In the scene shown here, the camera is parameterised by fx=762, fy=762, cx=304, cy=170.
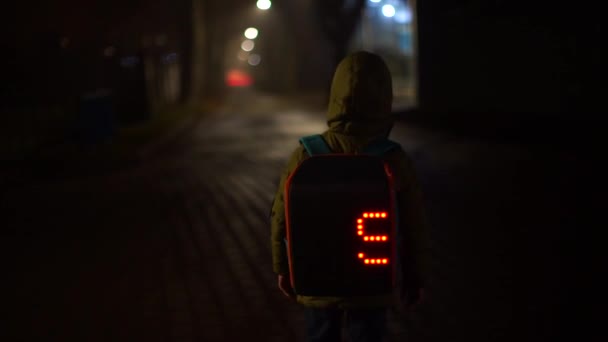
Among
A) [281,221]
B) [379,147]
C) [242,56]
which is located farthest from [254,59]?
[379,147]

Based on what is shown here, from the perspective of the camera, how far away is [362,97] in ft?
9.21

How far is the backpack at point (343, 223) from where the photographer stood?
8.64 feet

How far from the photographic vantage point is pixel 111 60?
23797 millimetres

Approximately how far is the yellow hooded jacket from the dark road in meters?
1.88

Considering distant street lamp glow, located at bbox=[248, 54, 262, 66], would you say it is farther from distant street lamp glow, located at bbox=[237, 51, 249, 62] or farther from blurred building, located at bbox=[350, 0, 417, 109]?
blurred building, located at bbox=[350, 0, 417, 109]

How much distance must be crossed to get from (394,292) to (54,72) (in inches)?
701

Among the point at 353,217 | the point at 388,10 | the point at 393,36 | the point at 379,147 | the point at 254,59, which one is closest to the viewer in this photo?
the point at 353,217

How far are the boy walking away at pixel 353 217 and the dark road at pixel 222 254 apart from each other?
1830 mm

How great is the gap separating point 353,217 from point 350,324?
52 cm

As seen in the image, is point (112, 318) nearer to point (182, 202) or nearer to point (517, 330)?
point (517, 330)

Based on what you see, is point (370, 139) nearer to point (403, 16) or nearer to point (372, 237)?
point (372, 237)

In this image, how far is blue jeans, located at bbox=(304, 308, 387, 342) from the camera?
9.59 ft

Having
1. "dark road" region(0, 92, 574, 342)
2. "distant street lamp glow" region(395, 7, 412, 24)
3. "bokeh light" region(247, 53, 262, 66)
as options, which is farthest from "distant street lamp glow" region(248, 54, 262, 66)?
"dark road" region(0, 92, 574, 342)

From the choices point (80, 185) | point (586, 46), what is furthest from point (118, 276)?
point (586, 46)
